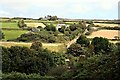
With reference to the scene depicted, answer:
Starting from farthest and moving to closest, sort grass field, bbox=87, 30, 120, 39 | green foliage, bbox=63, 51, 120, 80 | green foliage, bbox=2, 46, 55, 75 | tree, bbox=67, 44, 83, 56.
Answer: grass field, bbox=87, 30, 120, 39
tree, bbox=67, 44, 83, 56
green foliage, bbox=2, 46, 55, 75
green foliage, bbox=63, 51, 120, 80

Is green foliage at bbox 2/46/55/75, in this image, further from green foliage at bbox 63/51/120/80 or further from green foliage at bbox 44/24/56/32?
green foliage at bbox 44/24/56/32

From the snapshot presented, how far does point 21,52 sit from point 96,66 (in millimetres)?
12537

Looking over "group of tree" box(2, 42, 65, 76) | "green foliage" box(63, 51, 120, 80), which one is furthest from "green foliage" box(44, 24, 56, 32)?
"green foliage" box(63, 51, 120, 80)

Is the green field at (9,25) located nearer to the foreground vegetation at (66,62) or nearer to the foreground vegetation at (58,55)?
the foreground vegetation at (58,55)

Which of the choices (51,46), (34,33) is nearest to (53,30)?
(34,33)

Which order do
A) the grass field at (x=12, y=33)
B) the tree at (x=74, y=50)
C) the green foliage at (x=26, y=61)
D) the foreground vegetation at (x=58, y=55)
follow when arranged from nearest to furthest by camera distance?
1. the foreground vegetation at (x=58, y=55)
2. the green foliage at (x=26, y=61)
3. the tree at (x=74, y=50)
4. the grass field at (x=12, y=33)

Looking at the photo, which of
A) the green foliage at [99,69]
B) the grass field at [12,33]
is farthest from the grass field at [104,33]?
the green foliage at [99,69]

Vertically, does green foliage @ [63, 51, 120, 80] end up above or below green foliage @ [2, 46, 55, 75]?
above

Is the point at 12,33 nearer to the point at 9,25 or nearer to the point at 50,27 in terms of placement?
the point at 9,25

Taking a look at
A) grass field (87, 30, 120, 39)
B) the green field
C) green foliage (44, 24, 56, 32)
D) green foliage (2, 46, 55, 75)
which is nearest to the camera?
green foliage (2, 46, 55, 75)

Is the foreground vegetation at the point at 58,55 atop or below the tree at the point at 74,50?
atop

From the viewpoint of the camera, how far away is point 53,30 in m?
38.9

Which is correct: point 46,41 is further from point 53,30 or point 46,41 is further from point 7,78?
point 7,78

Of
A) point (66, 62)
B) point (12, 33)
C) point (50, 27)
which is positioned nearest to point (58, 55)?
point (66, 62)
